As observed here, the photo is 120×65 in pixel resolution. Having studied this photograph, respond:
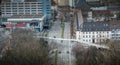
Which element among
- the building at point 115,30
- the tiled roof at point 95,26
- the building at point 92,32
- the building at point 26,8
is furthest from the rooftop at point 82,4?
the building at point 92,32

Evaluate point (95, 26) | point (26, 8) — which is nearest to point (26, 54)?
point (95, 26)

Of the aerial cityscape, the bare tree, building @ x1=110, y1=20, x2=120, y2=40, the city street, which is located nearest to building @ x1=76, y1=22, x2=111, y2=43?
the aerial cityscape

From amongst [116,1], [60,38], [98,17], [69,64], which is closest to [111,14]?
[98,17]

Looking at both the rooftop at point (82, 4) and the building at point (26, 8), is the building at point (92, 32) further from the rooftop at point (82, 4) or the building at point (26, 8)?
the rooftop at point (82, 4)

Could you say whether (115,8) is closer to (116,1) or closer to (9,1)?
(116,1)

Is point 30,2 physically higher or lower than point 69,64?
higher

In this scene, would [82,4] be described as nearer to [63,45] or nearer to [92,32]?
[92,32]

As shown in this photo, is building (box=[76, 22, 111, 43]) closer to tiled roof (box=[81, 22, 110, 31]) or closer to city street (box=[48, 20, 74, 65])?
tiled roof (box=[81, 22, 110, 31])
